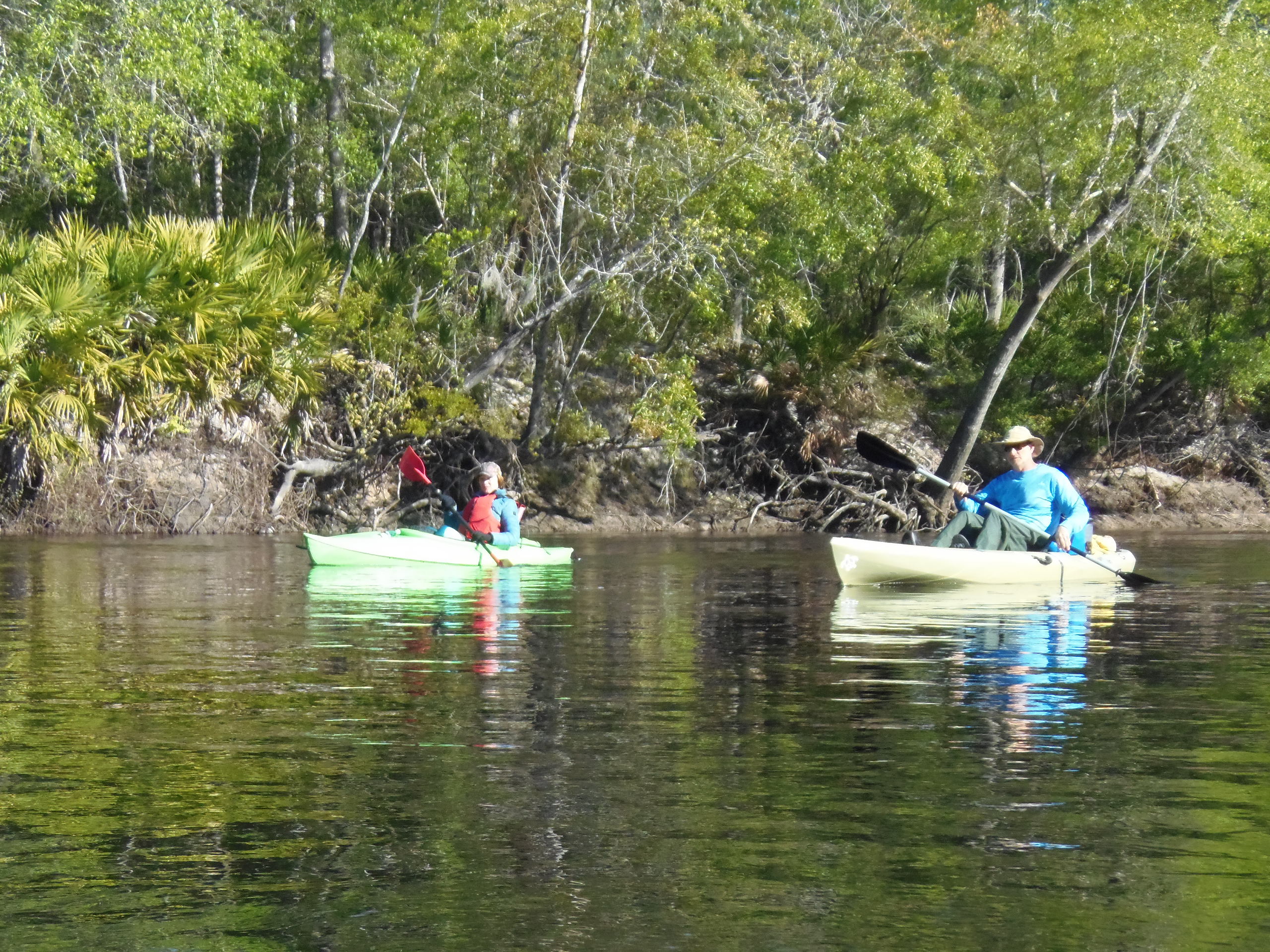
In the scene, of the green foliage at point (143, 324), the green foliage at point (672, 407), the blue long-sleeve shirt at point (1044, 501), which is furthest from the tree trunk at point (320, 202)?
the blue long-sleeve shirt at point (1044, 501)

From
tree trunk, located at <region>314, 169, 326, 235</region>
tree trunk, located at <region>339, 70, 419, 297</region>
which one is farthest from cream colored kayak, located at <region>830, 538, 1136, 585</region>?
tree trunk, located at <region>314, 169, 326, 235</region>

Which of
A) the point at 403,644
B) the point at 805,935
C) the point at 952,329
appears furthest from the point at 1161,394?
the point at 805,935

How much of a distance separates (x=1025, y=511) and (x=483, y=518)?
20.1ft

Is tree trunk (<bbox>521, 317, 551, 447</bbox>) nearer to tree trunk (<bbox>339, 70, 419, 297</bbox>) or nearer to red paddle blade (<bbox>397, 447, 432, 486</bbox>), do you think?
tree trunk (<bbox>339, 70, 419, 297</bbox>)

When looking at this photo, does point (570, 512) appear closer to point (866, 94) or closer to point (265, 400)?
point (265, 400)

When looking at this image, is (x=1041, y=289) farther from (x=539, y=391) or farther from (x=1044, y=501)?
(x=1044, y=501)

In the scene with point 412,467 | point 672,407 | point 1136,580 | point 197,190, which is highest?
point 197,190

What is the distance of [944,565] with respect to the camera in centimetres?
1447

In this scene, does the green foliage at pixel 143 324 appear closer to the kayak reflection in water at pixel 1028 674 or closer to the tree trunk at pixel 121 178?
the tree trunk at pixel 121 178

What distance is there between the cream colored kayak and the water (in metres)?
2.74

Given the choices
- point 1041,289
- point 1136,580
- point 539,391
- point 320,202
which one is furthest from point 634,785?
point 320,202

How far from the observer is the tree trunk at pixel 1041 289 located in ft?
79.4

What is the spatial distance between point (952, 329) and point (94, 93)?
1596 cm

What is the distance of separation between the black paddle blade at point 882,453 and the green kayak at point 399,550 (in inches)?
157
